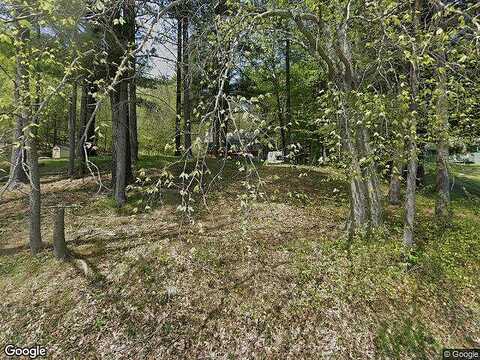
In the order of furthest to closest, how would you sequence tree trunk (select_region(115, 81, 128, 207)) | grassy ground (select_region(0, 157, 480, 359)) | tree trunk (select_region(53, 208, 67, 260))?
tree trunk (select_region(115, 81, 128, 207)) < tree trunk (select_region(53, 208, 67, 260)) < grassy ground (select_region(0, 157, 480, 359))

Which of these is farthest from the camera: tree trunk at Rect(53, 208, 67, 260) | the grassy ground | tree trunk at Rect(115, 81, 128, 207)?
tree trunk at Rect(115, 81, 128, 207)

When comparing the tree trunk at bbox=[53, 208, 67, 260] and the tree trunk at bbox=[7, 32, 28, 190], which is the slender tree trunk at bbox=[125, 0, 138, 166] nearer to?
the tree trunk at bbox=[7, 32, 28, 190]

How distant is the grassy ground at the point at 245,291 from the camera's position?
4.21m

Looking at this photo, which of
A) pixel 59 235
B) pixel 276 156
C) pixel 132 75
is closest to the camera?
pixel 276 156

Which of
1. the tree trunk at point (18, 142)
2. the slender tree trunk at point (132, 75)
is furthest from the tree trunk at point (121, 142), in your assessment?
the tree trunk at point (18, 142)

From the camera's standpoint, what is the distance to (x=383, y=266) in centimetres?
559

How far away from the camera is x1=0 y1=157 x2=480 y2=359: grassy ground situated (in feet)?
13.8

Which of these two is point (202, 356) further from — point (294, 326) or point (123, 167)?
point (123, 167)

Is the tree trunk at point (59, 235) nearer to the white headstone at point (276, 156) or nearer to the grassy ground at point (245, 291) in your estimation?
the grassy ground at point (245, 291)

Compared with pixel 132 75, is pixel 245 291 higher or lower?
lower

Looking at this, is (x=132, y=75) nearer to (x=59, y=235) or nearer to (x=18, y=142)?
(x=59, y=235)

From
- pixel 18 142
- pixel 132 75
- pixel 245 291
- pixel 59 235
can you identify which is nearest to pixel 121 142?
pixel 132 75

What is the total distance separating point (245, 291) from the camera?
503 cm

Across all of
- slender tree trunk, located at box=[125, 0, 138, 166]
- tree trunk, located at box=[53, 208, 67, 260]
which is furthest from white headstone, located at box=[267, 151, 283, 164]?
tree trunk, located at box=[53, 208, 67, 260]
